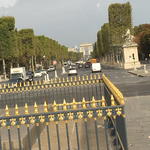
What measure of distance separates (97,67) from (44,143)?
178ft

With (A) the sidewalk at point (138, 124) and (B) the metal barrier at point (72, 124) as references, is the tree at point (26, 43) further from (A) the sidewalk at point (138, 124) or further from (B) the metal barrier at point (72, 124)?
(B) the metal barrier at point (72, 124)

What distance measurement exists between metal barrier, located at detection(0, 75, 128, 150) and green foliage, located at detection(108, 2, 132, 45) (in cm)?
6211

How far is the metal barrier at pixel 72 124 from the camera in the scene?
7.65 m

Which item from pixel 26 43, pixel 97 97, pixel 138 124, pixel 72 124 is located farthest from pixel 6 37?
pixel 138 124

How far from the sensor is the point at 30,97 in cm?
1820

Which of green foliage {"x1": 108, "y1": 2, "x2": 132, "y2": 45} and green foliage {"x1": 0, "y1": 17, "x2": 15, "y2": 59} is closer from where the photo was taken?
green foliage {"x1": 0, "y1": 17, "x2": 15, "y2": 59}

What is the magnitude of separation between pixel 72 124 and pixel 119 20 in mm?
67962

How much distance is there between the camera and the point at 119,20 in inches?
3120

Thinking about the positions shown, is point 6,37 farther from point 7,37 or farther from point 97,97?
point 97,97

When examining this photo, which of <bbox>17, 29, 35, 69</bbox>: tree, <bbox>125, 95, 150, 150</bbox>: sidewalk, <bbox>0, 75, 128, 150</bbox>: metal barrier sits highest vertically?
<bbox>17, 29, 35, 69</bbox>: tree

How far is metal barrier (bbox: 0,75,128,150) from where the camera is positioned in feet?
25.1

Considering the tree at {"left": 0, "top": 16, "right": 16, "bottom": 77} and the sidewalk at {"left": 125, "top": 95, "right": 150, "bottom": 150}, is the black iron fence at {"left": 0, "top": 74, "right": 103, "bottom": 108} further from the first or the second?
the tree at {"left": 0, "top": 16, "right": 16, "bottom": 77}

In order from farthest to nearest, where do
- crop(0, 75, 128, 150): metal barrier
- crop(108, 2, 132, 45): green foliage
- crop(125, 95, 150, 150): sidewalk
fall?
crop(108, 2, 132, 45): green foliage < crop(125, 95, 150, 150): sidewalk < crop(0, 75, 128, 150): metal barrier

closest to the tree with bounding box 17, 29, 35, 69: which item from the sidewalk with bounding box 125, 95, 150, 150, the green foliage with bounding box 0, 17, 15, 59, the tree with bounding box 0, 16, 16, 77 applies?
the tree with bounding box 0, 16, 16, 77
